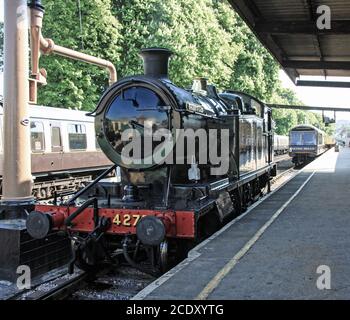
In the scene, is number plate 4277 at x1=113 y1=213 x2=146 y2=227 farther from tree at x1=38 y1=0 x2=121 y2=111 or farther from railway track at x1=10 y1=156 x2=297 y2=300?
tree at x1=38 y1=0 x2=121 y2=111

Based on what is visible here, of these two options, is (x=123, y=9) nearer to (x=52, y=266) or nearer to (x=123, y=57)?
(x=123, y=57)

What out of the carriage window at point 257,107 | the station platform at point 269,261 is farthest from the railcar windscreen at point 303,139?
the station platform at point 269,261

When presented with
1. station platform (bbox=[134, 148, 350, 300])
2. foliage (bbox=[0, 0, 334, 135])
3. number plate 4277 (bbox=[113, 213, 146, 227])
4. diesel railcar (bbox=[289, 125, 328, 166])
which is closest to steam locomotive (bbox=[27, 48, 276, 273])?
number plate 4277 (bbox=[113, 213, 146, 227])

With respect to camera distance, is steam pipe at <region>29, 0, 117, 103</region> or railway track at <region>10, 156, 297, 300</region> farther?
steam pipe at <region>29, 0, 117, 103</region>

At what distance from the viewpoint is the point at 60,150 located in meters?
15.6

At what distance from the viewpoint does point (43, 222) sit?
638 centimetres

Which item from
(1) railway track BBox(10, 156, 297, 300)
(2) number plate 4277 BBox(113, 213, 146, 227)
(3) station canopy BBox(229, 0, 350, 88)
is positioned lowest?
(1) railway track BBox(10, 156, 297, 300)

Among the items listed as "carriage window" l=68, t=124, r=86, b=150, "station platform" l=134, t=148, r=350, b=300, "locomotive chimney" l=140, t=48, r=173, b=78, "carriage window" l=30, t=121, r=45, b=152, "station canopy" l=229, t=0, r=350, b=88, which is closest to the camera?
"station platform" l=134, t=148, r=350, b=300

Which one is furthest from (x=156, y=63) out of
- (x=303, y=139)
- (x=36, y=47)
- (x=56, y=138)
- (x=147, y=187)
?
(x=303, y=139)

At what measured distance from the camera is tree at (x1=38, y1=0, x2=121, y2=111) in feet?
62.6

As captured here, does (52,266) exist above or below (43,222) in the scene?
below
